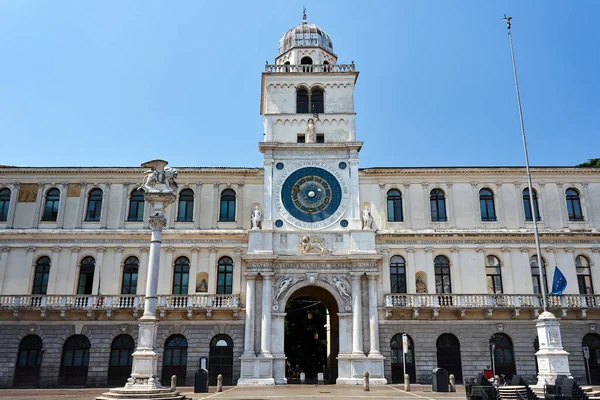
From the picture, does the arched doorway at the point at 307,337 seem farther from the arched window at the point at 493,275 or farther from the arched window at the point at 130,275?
the arched window at the point at 493,275

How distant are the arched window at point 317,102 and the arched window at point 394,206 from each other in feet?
27.0

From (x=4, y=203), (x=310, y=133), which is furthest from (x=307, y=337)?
(x=4, y=203)

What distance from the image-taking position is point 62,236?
37.2 meters

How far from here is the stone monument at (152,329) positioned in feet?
65.7

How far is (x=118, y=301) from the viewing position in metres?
35.4

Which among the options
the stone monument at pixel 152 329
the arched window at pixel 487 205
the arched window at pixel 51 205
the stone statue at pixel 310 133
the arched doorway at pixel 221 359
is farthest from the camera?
the stone statue at pixel 310 133

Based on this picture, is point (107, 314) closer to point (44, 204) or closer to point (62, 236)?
point (62, 236)

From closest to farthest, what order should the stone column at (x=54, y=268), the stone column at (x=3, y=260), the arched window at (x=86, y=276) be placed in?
the stone column at (x=54, y=268)
the stone column at (x=3, y=260)
the arched window at (x=86, y=276)

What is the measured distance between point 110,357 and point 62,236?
9196 mm

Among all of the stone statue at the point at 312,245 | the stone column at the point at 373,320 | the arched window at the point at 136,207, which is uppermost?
the arched window at the point at 136,207

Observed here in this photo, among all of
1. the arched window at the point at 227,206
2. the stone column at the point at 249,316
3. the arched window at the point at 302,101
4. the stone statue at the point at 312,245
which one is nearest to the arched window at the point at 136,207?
the arched window at the point at 227,206

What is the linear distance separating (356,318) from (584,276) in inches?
653

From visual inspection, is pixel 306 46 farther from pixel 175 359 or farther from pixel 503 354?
pixel 503 354

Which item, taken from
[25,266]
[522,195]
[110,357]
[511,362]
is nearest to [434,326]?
[511,362]
